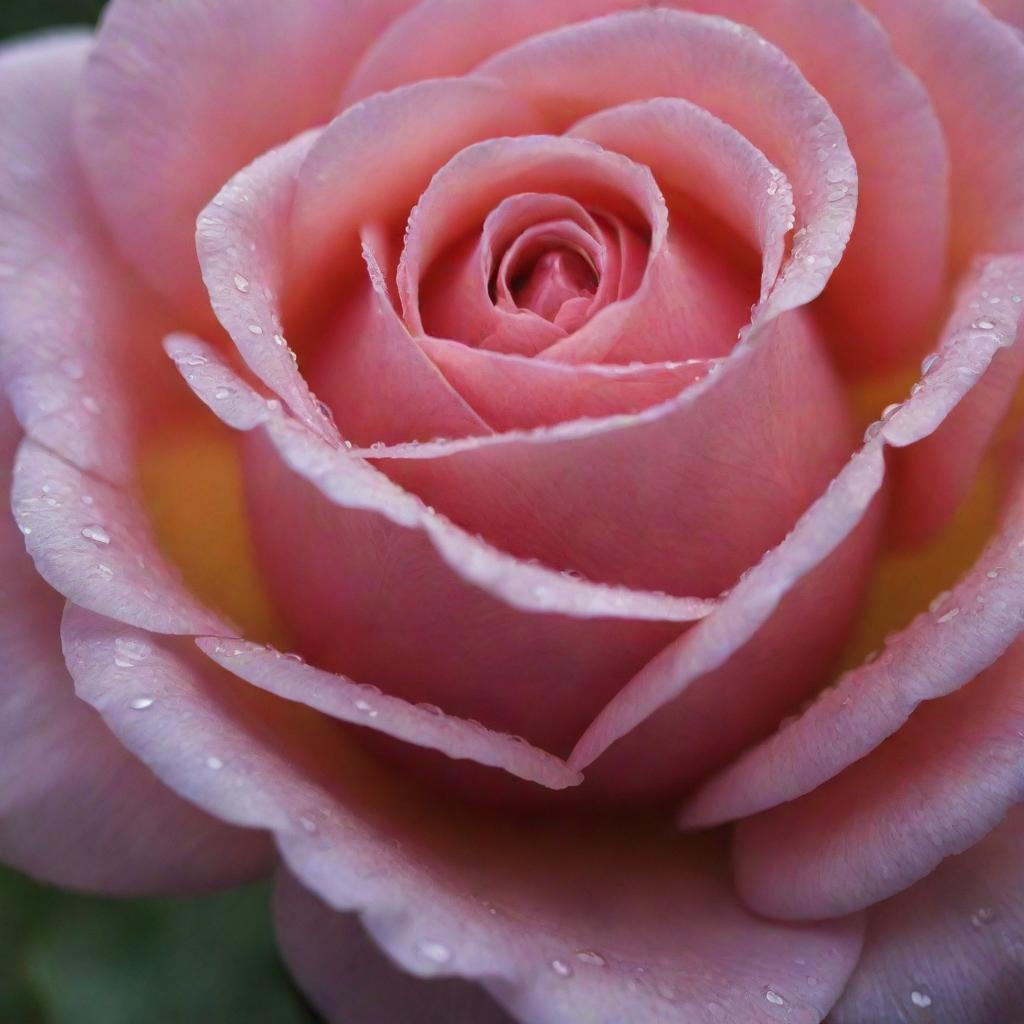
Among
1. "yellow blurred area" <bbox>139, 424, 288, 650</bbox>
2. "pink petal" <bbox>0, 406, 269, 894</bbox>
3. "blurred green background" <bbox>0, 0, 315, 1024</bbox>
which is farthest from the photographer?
"blurred green background" <bbox>0, 0, 315, 1024</bbox>

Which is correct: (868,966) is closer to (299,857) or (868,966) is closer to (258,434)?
(299,857)

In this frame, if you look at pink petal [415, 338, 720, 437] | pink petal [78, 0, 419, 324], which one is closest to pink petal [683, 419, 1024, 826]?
pink petal [415, 338, 720, 437]

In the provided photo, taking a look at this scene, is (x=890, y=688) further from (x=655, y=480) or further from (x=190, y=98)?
(x=190, y=98)

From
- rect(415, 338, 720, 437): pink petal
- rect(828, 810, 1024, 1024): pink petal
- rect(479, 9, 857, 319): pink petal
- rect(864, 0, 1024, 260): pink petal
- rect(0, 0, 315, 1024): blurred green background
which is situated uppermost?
rect(864, 0, 1024, 260): pink petal

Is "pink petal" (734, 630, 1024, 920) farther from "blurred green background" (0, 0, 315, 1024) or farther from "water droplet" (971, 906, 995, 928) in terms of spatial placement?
"blurred green background" (0, 0, 315, 1024)

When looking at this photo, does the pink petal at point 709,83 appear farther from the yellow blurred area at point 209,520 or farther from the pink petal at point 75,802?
the pink petal at point 75,802

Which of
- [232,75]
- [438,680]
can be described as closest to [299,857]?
[438,680]

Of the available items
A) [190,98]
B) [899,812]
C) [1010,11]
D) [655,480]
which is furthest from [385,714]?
[1010,11]
